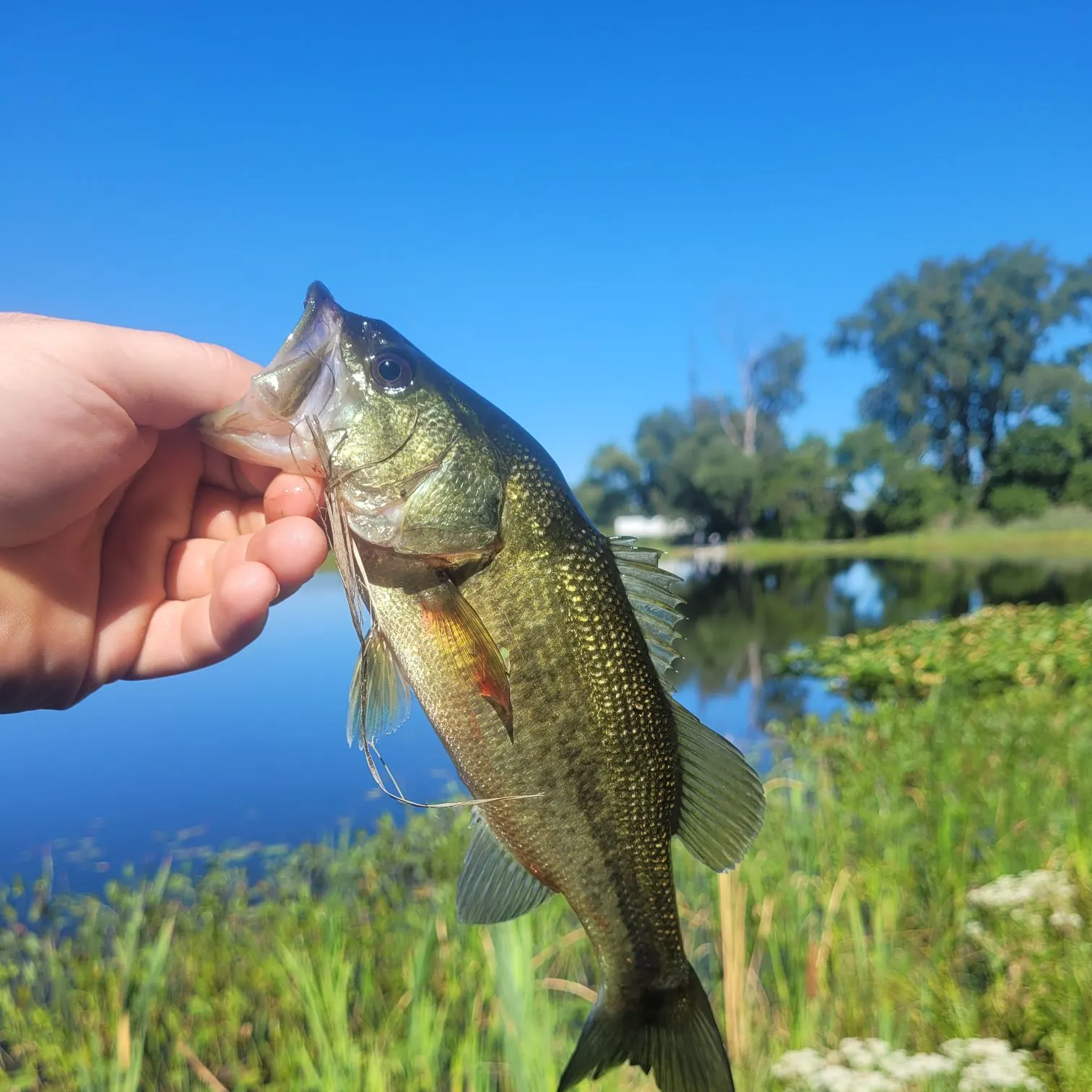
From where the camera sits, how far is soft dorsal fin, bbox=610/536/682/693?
1.73 m

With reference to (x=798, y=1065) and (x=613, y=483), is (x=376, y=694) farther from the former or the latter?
(x=613, y=483)

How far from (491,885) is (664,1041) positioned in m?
0.51

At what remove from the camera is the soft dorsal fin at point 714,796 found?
1.72 m

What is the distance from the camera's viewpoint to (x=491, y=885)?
169cm

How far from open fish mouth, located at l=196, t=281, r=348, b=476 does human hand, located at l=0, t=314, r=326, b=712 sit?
0.68 feet

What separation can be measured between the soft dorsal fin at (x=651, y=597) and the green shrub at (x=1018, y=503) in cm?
5536

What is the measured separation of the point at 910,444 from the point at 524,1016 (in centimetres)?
5902

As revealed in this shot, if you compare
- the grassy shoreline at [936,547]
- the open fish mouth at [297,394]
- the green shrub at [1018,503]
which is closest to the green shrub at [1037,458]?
the green shrub at [1018,503]

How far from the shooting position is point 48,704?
2.35m

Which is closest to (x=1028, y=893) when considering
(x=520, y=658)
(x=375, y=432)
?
(x=520, y=658)

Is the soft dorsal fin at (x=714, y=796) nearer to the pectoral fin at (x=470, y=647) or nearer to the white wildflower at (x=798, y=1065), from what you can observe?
the pectoral fin at (x=470, y=647)

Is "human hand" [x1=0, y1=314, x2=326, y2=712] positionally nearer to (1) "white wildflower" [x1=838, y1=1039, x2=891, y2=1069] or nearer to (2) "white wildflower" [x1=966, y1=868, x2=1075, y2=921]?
(1) "white wildflower" [x1=838, y1=1039, x2=891, y2=1069]

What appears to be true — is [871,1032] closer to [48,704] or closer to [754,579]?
[48,704]

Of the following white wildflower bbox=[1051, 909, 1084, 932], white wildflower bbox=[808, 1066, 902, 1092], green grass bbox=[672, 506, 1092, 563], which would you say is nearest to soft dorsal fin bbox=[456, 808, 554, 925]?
white wildflower bbox=[808, 1066, 902, 1092]
